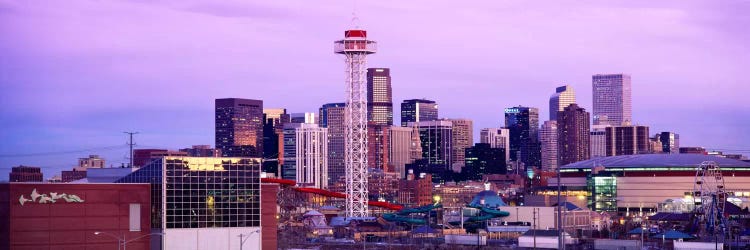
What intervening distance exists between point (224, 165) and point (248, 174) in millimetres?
2499

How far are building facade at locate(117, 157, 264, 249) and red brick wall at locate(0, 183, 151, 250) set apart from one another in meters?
1.76

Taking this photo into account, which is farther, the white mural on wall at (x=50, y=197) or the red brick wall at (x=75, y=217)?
the white mural on wall at (x=50, y=197)

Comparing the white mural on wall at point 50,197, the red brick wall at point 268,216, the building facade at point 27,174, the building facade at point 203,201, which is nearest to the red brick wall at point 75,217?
the white mural on wall at point 50,197

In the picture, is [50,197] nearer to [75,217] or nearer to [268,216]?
[75,217]

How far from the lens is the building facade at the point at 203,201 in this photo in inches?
4090

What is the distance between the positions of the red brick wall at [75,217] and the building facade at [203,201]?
5.77 feet

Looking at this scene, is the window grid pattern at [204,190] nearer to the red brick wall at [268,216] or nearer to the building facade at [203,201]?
the building facade at [203,201]

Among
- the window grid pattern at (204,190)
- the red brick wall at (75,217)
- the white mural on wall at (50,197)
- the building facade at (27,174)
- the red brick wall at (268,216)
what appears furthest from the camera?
the building facade at (27,174)

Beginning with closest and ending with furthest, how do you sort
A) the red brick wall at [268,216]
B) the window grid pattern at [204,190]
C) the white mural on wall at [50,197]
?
the white mural on wall at [50,197], the window grid pattern at [204,190], the red brick wall at [268,216]

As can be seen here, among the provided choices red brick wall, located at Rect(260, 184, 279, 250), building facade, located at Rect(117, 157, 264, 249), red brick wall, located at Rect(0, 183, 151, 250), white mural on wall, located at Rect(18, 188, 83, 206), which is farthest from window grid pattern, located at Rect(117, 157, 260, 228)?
white mural on wall, located at Rect(18, 188, 83, 206)

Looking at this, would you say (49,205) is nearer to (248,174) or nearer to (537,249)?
(248,174)

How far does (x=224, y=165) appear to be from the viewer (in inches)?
4232

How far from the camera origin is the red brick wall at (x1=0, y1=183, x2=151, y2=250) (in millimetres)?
97375

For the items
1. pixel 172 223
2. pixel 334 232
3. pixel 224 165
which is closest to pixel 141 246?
pixel 172 223
